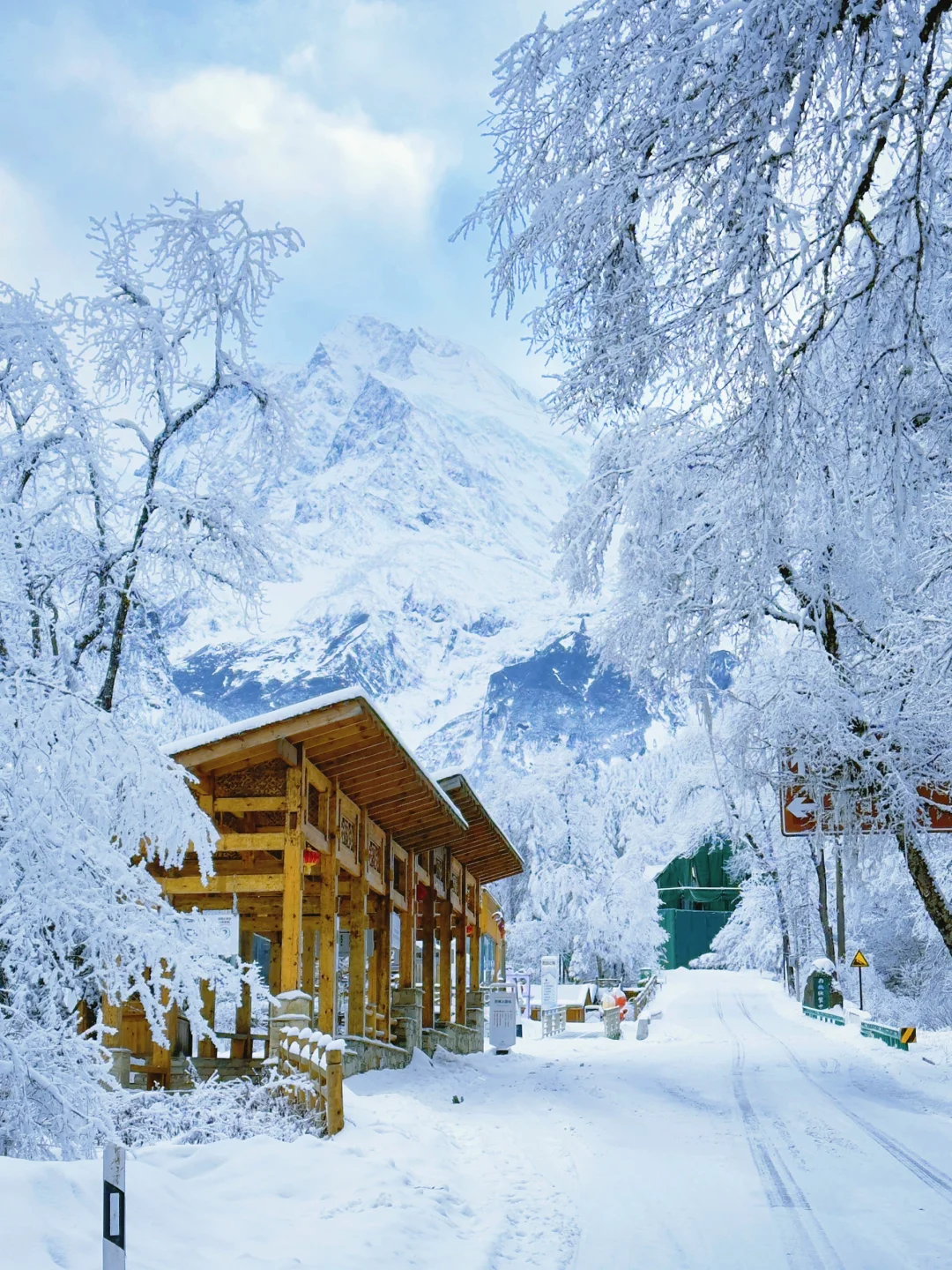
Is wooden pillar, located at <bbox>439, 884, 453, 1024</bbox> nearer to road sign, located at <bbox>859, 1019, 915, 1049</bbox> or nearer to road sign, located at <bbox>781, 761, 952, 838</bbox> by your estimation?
road sign, located at <bbox>859, 1019, 915, 1049</bbox>

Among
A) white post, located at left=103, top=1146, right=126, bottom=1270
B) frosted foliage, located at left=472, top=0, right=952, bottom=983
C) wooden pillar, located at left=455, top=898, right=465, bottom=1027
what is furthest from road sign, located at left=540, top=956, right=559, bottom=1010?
white post, located at left=103, top=1146, right=126, bottom=1270

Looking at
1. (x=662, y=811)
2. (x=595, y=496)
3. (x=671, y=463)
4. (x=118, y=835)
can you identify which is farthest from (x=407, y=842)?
(x=662, y=811)

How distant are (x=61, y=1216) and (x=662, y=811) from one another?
98.2 m

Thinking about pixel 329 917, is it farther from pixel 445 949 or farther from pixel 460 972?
pixel 460 972

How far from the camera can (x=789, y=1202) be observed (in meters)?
8.59

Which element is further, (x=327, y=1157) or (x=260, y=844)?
(x=260, y=844)

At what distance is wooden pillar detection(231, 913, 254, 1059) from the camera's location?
18.0m

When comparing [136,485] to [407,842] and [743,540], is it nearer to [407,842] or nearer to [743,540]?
[743,540]

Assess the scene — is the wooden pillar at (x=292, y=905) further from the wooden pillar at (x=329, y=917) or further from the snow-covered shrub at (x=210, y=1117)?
the snow-covered shrub at (x=210, y=1117)

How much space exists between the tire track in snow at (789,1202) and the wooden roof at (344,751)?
619 cm

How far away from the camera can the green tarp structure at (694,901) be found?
272 feet

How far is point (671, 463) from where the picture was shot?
47.0 ft

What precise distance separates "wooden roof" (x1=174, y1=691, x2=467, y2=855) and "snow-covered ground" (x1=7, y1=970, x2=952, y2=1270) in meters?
3.97

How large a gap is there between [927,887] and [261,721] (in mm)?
8865
